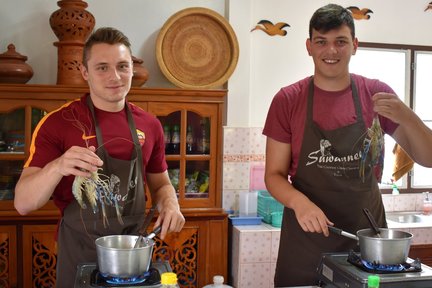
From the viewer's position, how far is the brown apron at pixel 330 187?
6.49 ft

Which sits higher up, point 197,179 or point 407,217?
point 197,179

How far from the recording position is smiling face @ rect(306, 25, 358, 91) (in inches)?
76.4

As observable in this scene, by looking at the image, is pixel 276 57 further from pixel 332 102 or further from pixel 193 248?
pixel 332 102

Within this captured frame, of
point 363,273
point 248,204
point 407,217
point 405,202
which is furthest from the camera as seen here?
point 405,202

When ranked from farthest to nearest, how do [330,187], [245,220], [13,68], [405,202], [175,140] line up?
[405,202]
[245,220]
[175,140]
[13,68]
[330,187]

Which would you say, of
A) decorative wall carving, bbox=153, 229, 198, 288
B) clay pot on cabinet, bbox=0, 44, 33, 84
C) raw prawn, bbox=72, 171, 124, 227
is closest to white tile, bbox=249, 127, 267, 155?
decorative wall carving, bbox=153, 229, 198, 288

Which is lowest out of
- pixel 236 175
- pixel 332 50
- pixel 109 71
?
pixel 236 175

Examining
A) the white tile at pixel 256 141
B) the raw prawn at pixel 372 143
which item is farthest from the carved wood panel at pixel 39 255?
the raw prawn at pixel 372 143

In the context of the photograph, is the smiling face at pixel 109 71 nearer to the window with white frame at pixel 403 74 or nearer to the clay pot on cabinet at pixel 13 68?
the clay pot on cabinet at pixel 13 68

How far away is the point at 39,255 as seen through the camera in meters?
3.32

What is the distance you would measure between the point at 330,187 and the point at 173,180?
1773mm

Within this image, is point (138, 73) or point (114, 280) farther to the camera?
point (138, 73)

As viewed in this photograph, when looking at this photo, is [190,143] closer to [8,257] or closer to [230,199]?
[230,199]

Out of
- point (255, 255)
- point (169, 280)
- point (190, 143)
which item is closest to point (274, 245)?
point (255, 255)
